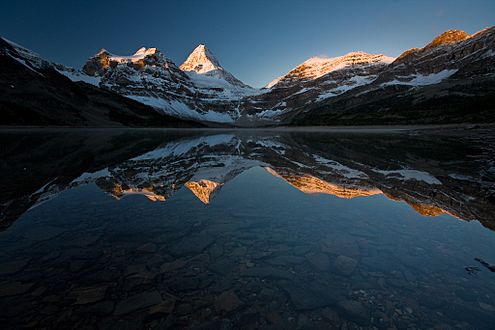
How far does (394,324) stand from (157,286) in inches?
201

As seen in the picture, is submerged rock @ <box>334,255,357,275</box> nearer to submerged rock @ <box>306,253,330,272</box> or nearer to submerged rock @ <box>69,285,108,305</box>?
submerged rock @ <box>306,253,330,272</box>

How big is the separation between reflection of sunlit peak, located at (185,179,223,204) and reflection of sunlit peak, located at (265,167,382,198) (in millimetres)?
4983

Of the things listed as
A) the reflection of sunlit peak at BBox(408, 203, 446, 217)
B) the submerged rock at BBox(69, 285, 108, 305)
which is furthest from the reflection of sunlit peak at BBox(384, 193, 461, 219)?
the submerged rock at BBox(69, 285, 108, 305)

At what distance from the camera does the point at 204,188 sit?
16.8m

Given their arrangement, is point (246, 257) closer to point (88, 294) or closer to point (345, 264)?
point (345, 264)

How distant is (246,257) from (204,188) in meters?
8.85

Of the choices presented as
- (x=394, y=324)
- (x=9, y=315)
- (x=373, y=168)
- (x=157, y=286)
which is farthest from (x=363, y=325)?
(x=373, y=168)

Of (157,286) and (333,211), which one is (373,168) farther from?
(157,286)

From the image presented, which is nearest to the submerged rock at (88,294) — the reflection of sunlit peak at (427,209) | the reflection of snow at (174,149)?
the reflection of sunlit peak at (427,209)

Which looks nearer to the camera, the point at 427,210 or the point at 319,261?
the point at 319,261

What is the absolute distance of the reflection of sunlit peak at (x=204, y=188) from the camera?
1545 cm

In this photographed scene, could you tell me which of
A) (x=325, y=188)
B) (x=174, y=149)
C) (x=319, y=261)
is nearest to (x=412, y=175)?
(x=325, y=188)

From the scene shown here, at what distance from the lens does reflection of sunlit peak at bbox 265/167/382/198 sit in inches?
621

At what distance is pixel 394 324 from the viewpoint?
564cm
